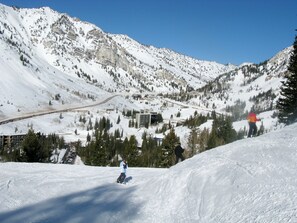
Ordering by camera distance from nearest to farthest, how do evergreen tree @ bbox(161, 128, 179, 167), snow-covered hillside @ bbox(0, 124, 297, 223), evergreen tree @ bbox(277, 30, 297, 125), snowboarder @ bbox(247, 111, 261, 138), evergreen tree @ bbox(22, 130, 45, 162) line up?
1. snow-covered hillside @ bbox(0, 124, 297, 223)
2. snowboarder @ bbox(247, 111, 261, 138)
3. evergreen tree @ bbox(277, 30, 297, 125)
4. evergreen tree @ bbox(22, 130, 45, 162)
5. evergreen tree @ bbox(161, 128, 179, 167)

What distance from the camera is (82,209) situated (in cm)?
1994

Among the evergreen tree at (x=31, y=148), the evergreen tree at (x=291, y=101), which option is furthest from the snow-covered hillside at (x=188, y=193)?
the evergreen tree at (x=31, y=148)

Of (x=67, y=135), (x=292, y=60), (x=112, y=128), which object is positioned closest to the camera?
(x=292, y=60)

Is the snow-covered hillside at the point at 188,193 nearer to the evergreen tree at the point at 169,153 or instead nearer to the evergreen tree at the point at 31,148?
the evergreen tree at the point at 169,153

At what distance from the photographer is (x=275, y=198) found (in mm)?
15344

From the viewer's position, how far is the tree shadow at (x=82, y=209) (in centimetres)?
1844

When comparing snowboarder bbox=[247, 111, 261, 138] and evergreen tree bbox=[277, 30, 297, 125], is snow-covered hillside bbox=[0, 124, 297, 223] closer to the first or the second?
snowboarder bbox=[247, 111, 261, 138]

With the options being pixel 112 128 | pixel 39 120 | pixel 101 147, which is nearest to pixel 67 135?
pixel 39 120

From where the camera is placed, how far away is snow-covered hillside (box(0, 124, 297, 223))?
52.4 feet

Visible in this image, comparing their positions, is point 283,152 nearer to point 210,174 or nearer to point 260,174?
point 260,174

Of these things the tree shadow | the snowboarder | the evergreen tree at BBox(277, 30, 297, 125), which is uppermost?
the evergreen tree at BBox(277, 30, 297, 125)

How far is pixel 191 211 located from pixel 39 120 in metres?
137

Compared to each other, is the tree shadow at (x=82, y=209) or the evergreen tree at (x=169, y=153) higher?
the evergreen tree at (x=169, y=153)

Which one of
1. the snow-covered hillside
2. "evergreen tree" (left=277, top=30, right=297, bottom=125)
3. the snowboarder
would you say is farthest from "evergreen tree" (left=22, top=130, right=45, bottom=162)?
"evergreen tree" (left=277, top=30, right=297, bottom=125)
